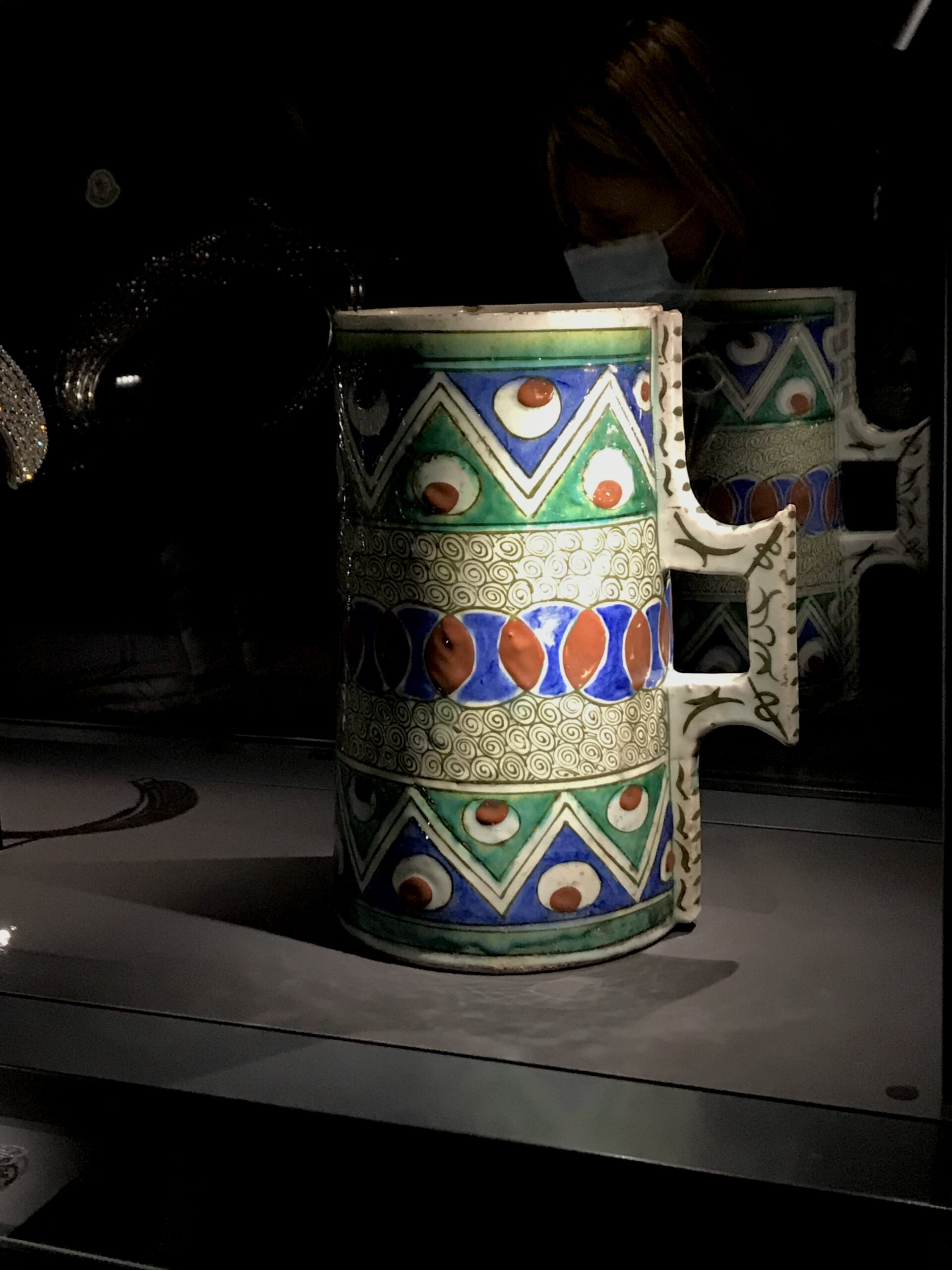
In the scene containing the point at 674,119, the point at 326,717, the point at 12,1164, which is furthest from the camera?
the point at 326,717

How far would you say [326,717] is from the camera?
2.07 feet

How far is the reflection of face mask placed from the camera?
0.52 meters

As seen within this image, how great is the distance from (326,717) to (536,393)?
23 centimetres

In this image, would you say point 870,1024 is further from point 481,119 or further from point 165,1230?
point 481,119

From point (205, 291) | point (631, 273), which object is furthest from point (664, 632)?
point (205, 291)

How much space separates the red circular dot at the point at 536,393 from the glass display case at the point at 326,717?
81 mm

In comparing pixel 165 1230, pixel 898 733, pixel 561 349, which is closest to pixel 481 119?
pixel 561 349

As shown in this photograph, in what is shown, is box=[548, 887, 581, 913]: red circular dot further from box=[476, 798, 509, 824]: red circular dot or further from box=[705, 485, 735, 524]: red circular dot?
box=[705, 485, 735, 524]: red circular dot

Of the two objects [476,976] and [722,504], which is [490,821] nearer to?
[476,976]

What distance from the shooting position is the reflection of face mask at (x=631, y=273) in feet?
1.70

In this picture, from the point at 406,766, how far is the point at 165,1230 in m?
0.14

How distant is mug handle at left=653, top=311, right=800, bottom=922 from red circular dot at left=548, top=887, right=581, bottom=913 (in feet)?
0.13

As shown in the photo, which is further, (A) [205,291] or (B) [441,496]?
(A) [205,291]

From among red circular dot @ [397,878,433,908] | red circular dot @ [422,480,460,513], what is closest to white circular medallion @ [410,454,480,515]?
red circular dot @ [422,480,460,513]
